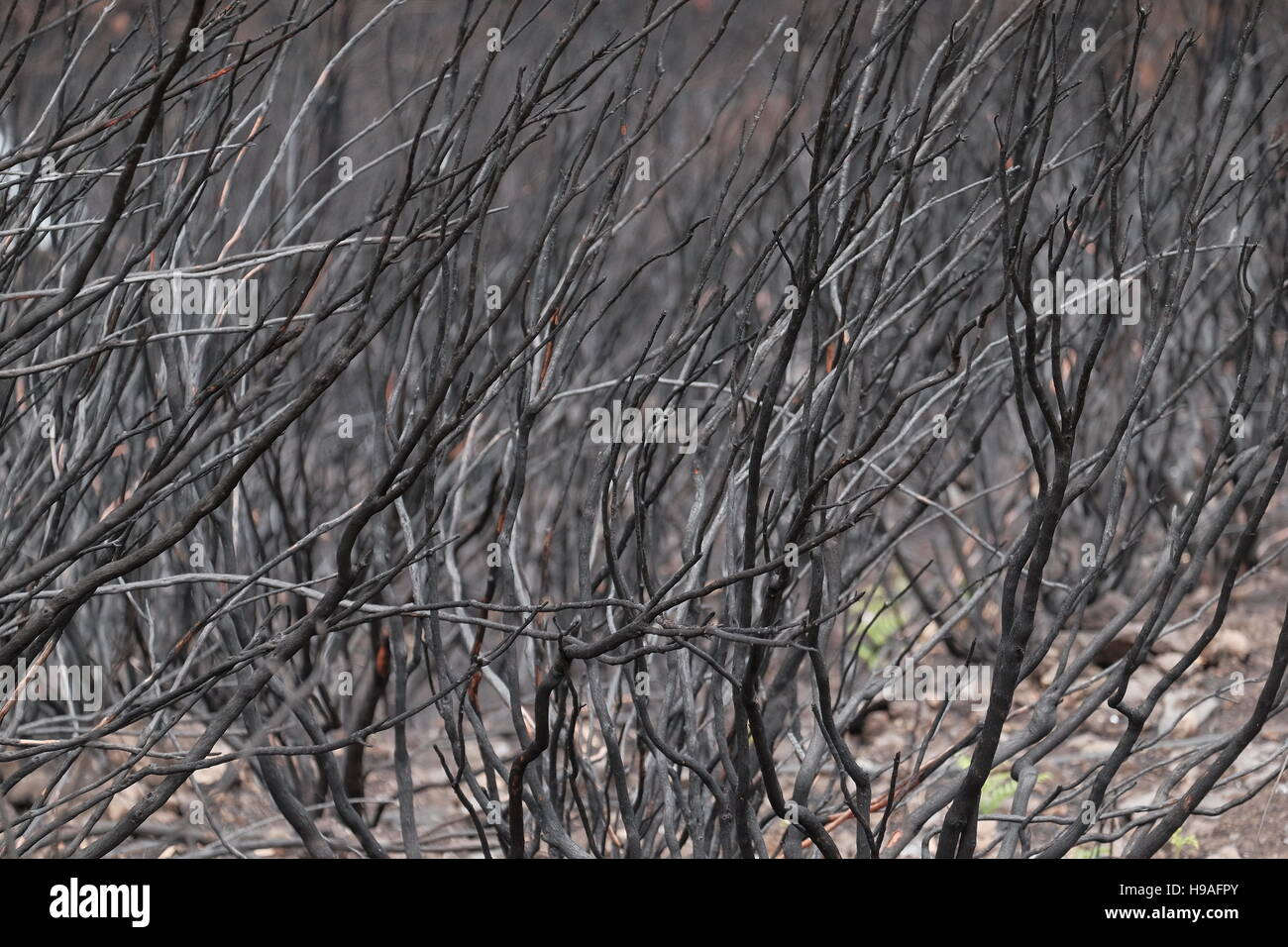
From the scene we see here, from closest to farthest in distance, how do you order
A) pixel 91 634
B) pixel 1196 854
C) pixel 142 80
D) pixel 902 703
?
1. pixel 142 80
2. pixel 1196 854
3. pixel 91 634
4. pixel 902 703

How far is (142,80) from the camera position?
1646 millimetres

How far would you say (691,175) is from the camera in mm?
6496

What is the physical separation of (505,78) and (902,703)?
5.28 metres

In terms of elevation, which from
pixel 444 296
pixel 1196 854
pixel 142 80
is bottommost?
→ pixel 1196 854

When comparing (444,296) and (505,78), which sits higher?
(505,78)

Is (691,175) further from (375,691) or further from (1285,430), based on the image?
(1285,430)

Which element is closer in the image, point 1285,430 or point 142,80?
point 1285,430

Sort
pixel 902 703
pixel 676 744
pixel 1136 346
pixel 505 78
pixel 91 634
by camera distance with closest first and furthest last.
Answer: pixel 676 744, pixel 91 634, pixel 902 703, pixel 1136 346, pixel 505 78
